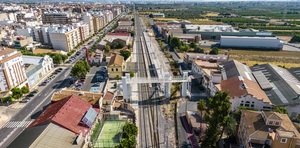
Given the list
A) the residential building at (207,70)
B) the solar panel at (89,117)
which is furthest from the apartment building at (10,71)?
the residential building at (207,70)

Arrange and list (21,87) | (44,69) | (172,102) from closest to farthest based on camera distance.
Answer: (172,102) < (21,87) < (44,69)

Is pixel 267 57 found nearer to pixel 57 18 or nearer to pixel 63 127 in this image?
pixel 63 127

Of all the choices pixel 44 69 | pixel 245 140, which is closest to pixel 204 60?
pixel 245 140

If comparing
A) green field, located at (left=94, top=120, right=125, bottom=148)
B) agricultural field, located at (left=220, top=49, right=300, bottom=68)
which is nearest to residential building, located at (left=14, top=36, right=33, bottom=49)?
green field, located at (left=94, top=120, right=125, bottom=148)

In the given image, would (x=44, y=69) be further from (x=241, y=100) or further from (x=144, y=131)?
(x=241, y=100)

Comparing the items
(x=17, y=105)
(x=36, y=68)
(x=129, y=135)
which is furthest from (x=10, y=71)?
(x=129, y=135)
